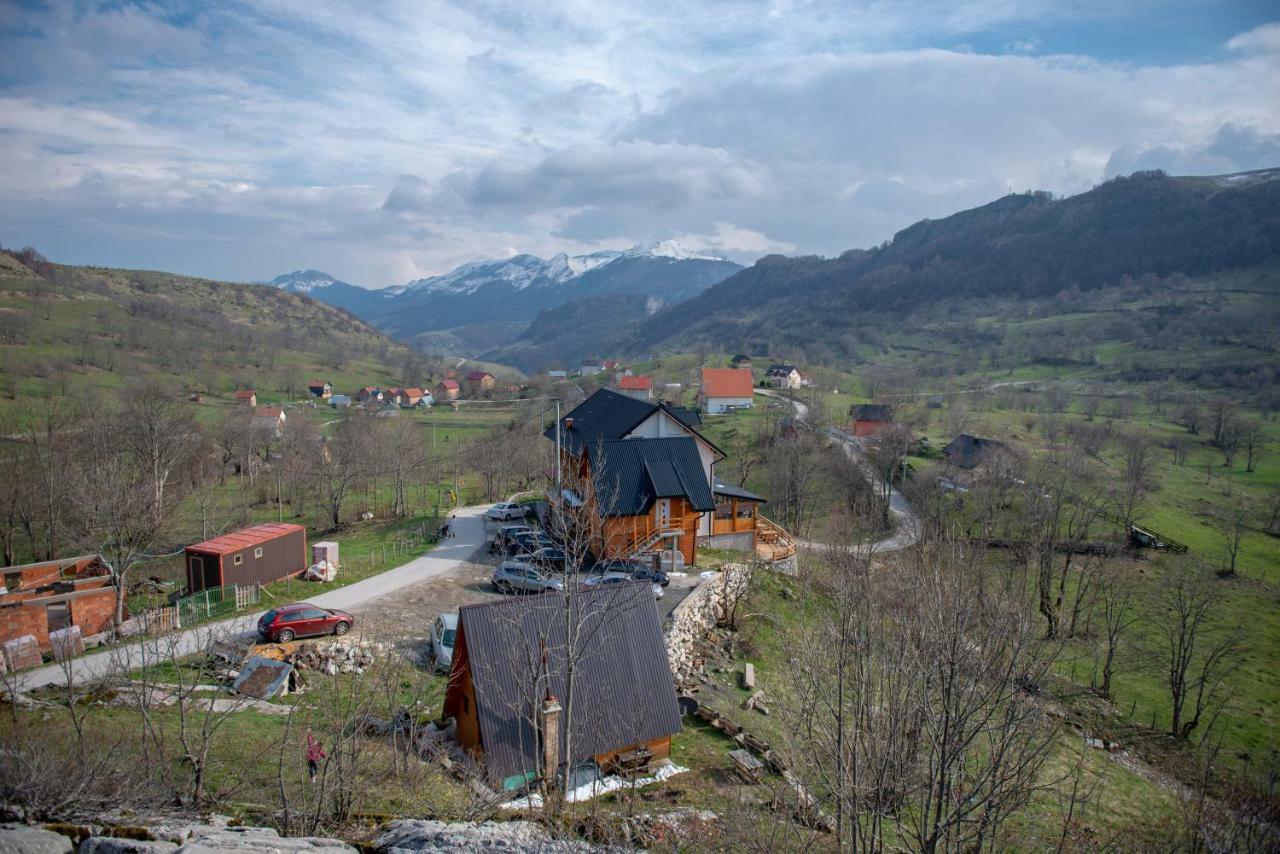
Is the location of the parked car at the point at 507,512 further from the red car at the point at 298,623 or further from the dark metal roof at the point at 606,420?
the red car at the point at 298,623

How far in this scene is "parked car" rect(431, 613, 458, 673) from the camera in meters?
19.6

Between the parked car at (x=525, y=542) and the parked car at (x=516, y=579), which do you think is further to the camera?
the parked car at (x=525, y=542)

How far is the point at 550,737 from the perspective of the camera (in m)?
13.0

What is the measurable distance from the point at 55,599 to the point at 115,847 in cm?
2021

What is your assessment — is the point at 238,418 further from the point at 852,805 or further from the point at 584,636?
the point at 852,805

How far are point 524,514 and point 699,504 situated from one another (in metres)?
11.6

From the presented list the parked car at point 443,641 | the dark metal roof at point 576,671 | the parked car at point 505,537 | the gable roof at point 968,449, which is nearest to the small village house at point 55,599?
the parked car at point 443,641

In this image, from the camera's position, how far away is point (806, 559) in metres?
35.9

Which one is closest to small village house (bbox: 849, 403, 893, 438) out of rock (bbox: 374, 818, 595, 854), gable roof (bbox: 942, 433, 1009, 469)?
gable roof (bbox: 942, 433, 1009, 469)

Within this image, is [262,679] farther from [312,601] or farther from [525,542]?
[525,542]

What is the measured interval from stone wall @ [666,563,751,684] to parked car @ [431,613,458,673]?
6668 mm

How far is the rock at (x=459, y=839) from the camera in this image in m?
7.61

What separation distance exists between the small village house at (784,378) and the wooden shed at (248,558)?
90157 mm

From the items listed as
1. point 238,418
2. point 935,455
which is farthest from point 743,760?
point 238,418
